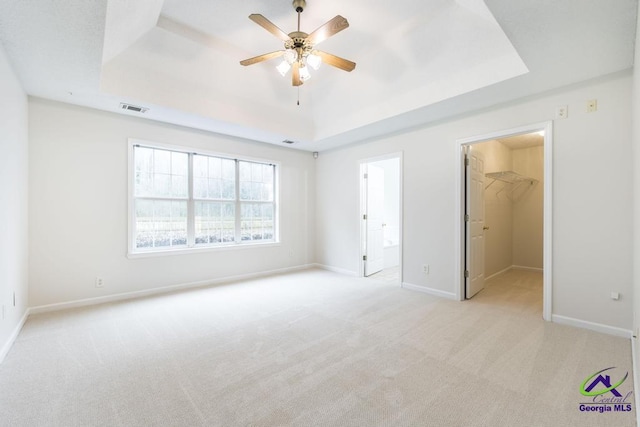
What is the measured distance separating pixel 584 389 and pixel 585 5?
8.56 ft

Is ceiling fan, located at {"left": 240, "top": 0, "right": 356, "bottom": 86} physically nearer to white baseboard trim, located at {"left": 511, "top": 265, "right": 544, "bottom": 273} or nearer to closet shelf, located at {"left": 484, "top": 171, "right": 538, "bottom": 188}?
closet shelf, located at {"left": 484, "top": 171, "right": 538, "bottom": 188}

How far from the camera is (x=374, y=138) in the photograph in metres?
4.81

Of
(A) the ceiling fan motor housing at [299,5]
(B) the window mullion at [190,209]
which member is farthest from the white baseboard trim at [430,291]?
(A) the ceiling fan motor housing at [299,5]

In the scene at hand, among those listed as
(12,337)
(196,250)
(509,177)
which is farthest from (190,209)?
(509,177)

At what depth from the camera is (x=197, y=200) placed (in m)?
4.46

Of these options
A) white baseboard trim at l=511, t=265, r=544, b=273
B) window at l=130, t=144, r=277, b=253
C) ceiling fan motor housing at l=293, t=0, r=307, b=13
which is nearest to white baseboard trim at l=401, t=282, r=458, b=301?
window at l=130, t=144, r=277, b=253

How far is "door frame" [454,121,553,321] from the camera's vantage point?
9.96 feet

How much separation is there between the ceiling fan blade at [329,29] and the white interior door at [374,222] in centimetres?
301

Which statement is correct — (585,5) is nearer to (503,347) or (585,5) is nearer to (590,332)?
(503,347)

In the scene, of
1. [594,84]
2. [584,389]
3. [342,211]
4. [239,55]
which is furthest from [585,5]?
[342,211]

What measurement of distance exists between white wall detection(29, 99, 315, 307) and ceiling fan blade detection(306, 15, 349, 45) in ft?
9.01

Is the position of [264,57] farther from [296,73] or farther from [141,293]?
[141,293]

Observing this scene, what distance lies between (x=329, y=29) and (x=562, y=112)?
8.71ft

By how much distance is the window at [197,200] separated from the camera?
13.2ft
